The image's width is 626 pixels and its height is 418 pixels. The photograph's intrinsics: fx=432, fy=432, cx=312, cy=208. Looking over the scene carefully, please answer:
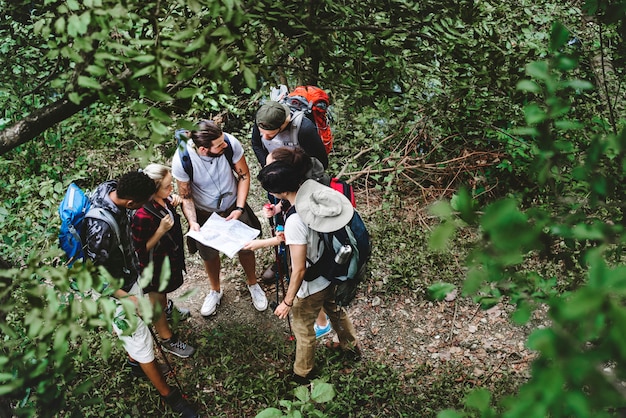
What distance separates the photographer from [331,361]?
386 centimetres

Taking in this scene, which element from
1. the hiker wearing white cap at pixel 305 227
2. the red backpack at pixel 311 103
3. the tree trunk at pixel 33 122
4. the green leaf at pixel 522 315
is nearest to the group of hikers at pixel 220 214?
the hiker wearing white cap at pixel 305 227

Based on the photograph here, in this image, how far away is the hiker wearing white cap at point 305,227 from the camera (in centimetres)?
275

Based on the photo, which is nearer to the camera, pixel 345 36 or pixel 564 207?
pixel 564 207

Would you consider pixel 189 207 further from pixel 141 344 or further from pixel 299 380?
Answer: pixel 299 380

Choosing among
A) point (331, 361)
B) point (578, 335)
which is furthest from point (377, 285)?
point (578, 335)

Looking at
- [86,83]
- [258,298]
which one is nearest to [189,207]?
[258,298]

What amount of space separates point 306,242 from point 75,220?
1465mm

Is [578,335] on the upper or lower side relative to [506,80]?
upper

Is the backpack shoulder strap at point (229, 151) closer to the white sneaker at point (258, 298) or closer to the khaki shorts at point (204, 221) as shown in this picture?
the khaki shorts at point (204, 221)

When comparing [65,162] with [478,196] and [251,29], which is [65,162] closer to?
[251,29]

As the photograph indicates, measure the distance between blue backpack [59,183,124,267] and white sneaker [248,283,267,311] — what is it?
1868 millimetres

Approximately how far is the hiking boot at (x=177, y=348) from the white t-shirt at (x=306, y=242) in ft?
4.61

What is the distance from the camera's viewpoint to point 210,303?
4.36 m

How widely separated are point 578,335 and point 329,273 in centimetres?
217
